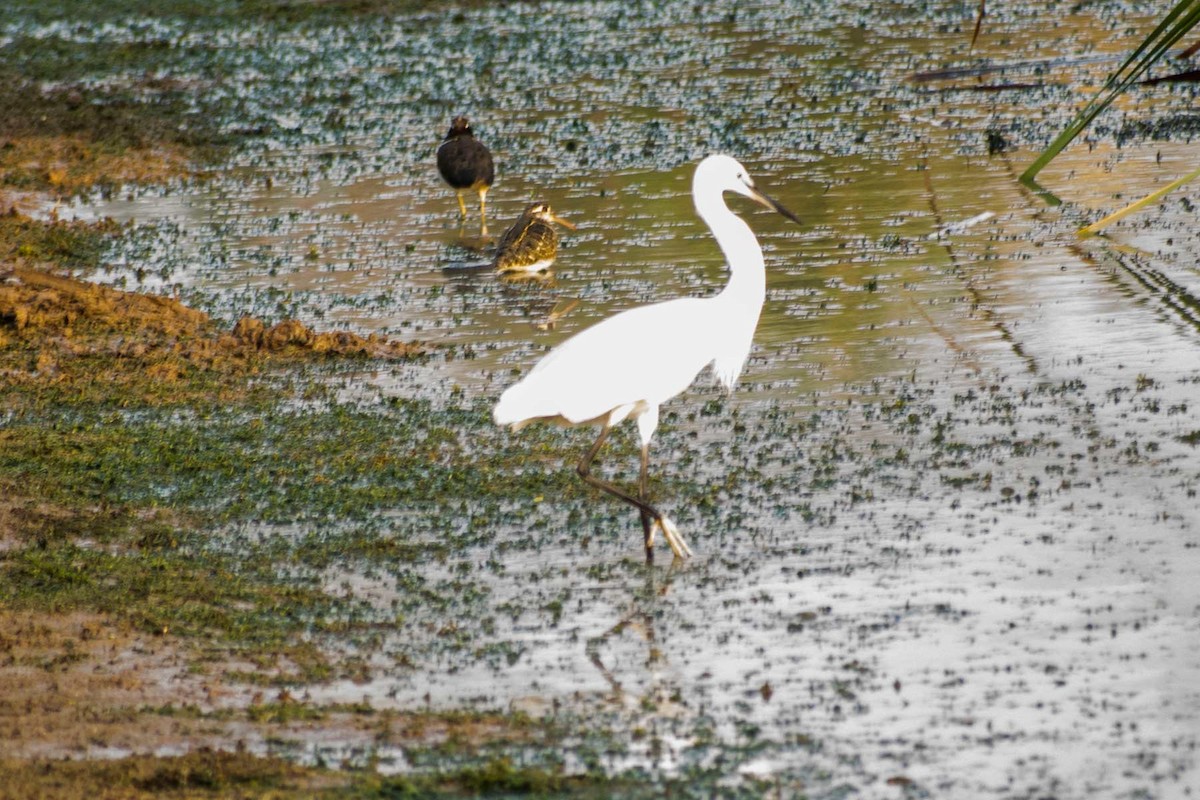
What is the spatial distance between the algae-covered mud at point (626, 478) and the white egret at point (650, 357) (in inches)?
19.4

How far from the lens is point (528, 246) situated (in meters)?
11.7

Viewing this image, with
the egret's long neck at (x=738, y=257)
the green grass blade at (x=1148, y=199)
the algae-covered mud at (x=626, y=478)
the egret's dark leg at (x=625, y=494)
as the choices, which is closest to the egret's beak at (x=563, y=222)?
the algae-covered mud at (x=626, y=478)

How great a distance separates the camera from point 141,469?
7887mm

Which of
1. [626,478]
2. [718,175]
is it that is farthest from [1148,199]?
[626,478]

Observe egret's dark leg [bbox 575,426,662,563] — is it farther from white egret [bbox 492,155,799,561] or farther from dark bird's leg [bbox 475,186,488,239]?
dark bird's leg [bbox 475,186,488,239]

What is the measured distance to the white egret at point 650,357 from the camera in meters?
6.66

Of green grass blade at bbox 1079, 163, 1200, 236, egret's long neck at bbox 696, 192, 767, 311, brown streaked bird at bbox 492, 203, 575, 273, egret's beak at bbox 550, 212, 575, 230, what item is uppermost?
egret's beak at bbox 550, 212, 575, 230

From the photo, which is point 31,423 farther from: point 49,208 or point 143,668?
Result: point 49,208

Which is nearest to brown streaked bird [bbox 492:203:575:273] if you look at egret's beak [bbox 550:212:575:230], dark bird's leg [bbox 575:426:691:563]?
egret's beak [bbox 550:212:575:230]

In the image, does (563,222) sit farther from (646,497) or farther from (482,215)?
(646,497)

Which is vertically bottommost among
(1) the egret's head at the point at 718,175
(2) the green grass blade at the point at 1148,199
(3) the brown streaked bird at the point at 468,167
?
(2) the green grass blade at the point at 1148,199

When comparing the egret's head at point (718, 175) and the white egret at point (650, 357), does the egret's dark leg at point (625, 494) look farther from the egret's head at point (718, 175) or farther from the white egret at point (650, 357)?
the egret's head at point (718, 175)

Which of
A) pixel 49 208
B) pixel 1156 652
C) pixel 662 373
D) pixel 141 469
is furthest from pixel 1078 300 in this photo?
pixel 49 208

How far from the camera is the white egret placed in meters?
6.66
